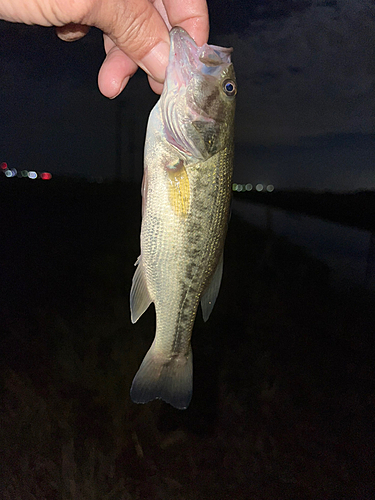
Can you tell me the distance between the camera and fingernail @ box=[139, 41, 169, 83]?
5.34 ft

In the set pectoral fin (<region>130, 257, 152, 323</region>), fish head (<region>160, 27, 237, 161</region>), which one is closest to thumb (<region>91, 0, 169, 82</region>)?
fish head (<region>160, 27, 237, 161</region>)

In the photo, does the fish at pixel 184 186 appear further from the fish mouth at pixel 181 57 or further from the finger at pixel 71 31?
the finger at pixel 71 31

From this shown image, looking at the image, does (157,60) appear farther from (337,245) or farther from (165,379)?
(337,245)

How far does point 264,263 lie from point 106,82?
10.0 metres

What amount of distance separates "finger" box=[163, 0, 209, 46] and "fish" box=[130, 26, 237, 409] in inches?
5.8

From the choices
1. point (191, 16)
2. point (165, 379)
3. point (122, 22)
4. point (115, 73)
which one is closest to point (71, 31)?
point (115, 73)

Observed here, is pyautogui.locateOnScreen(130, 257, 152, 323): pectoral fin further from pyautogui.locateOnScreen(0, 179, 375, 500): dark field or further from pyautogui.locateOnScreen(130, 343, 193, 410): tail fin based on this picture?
pyautogui.locateOnScreen(0, 179, 375, 500): dark field

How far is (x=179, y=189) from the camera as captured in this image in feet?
5.44

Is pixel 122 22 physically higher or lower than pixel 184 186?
higher

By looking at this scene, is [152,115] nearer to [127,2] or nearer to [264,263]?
[127,2]

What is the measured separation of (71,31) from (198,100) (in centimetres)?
98

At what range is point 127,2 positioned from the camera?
4.74ft

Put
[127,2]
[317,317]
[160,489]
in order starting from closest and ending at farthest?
[127,2], [160,489], [317,317]

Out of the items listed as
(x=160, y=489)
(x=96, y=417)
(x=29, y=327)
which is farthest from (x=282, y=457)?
(x=29, y=327)
